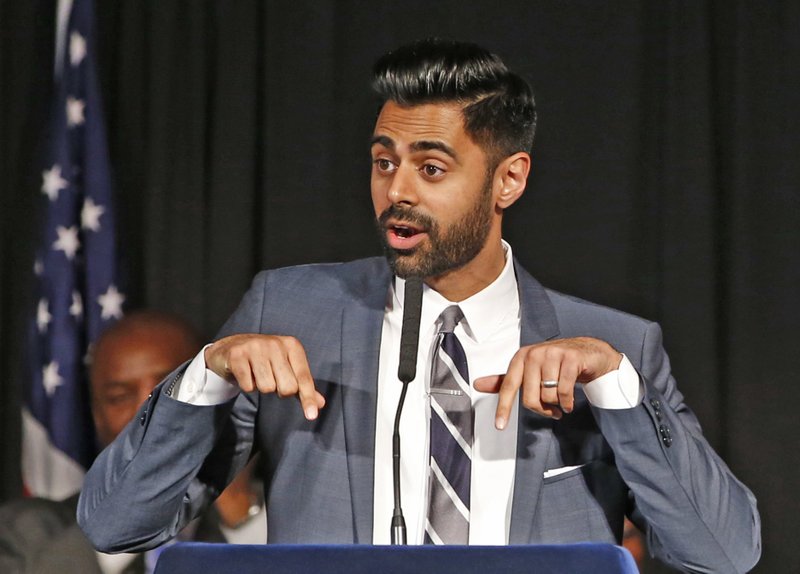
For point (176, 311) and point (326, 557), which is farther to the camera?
point (176, 311)

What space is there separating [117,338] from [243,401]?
110cm

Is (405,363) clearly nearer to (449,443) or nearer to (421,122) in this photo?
(449,443)

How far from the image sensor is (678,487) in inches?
62.7

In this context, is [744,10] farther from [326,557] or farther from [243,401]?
[326,557]

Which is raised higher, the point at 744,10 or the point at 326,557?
the point at 744,10

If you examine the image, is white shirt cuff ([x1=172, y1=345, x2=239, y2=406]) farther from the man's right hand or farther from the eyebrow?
the eyebrow

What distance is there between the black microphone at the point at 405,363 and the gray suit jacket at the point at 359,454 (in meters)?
0.31

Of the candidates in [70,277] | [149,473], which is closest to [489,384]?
[149,473]

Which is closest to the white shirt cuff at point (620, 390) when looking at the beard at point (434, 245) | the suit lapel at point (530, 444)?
the suit lapel at point (530, 444)

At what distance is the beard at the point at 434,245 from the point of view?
1854 mm

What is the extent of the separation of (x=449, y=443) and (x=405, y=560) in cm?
81

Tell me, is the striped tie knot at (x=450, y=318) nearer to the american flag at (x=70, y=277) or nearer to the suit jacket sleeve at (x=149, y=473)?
the suit jacket sleeve at (x=149, y=473)

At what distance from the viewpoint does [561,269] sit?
2750 millimetres

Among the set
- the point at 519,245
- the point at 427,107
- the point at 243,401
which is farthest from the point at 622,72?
the point at 243,401
